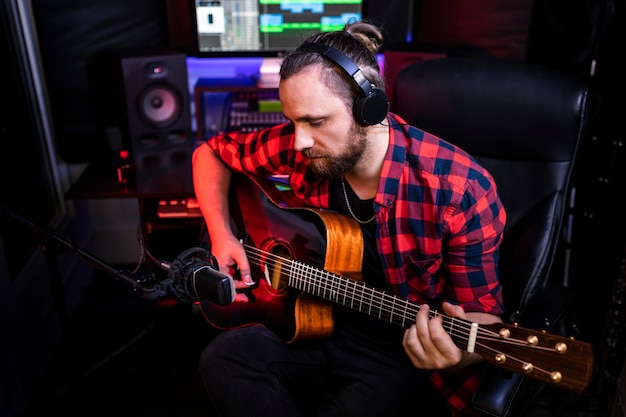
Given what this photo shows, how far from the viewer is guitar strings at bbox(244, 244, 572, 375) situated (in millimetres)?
1104

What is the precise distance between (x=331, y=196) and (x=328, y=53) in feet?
1.39

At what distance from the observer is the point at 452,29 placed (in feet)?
8.39

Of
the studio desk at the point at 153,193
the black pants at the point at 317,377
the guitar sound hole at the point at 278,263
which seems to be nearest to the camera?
the black pants at the point at 317,377

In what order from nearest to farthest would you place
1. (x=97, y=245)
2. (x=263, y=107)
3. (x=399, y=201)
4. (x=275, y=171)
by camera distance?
(x=399, y=201) → (x=275, y=171) → (x=263, y=107) → (x=97, y=245)

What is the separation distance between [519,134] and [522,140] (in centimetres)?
2

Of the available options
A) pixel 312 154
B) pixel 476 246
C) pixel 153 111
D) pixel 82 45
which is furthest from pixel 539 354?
pixel 82 45

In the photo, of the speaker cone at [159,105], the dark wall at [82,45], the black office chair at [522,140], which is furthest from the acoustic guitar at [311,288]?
the dark wall at [82,45]

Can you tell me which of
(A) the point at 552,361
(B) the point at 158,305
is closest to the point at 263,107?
(B) the point at 158,305

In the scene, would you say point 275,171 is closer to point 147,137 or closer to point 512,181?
point 512,181

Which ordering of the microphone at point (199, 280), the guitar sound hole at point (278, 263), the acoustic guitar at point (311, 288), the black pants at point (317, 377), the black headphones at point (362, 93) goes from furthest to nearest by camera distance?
the guitar sound hole at point (278, 263) → the black pants at point (317, 377) → the black headphones at point (362, 93) → the acoustic guitar at point (311, 288) → the microphone at point (199, 280)

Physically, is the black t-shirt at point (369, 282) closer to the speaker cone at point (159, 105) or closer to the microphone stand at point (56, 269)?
the microphone stand at point (56, 269)

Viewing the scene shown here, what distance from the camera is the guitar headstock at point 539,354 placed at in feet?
3.23

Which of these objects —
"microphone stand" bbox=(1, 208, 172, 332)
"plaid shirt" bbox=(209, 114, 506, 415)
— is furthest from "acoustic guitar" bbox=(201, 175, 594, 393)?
"microphone stand" bbox=(1, 208, 172, 332)

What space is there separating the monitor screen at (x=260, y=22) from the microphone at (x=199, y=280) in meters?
1.40
